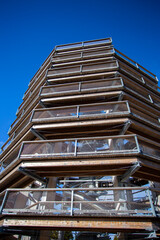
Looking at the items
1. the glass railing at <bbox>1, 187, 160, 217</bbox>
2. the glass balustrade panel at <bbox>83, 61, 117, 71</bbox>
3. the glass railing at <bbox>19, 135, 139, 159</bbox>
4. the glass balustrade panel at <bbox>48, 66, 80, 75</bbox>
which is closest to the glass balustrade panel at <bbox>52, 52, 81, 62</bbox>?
the glass balustrade panel at <bbox>48, 66, 80, 75</bbox>

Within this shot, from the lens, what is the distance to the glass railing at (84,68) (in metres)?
14.0

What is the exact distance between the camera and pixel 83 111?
10.1 meters

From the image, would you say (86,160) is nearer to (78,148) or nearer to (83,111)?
(78,148)

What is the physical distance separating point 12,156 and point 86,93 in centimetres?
695

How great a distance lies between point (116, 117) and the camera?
9.59 m

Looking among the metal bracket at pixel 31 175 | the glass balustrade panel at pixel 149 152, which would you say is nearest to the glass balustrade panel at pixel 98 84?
the glass balustrade panel at pixel 149 152

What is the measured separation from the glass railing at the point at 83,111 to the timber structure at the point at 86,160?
0.18ft

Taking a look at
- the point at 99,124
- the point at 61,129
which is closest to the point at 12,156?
the point at 61,129

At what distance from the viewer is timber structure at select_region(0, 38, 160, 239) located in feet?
20.0

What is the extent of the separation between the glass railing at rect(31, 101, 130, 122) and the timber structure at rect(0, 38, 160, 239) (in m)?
0.06

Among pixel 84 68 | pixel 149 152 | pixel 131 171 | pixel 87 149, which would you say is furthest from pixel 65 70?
pixel 131 171

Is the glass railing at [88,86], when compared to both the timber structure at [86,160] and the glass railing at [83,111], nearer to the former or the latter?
the timber structure at [86,160]

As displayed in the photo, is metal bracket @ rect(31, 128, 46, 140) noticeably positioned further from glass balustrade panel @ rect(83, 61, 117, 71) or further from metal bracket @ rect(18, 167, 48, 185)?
glass balustrade panel @ rect(83, 61, 117, 71)

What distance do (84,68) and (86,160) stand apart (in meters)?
9.24
